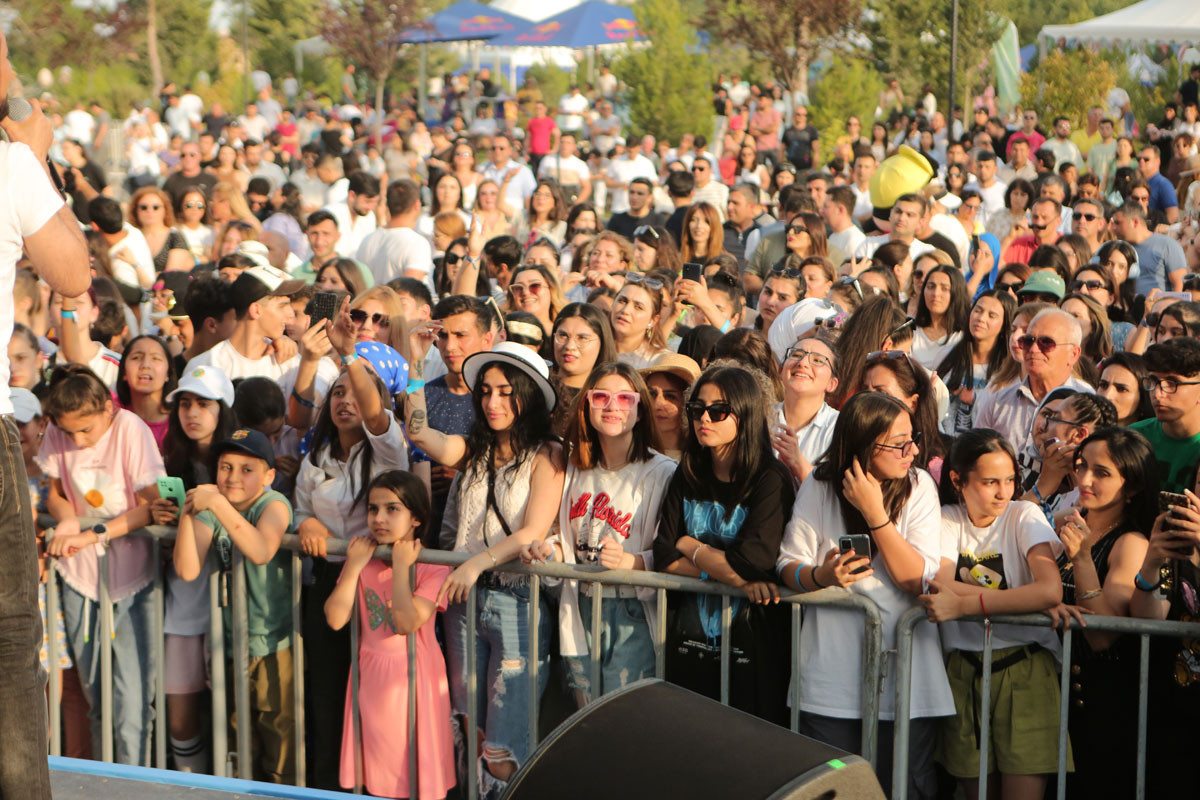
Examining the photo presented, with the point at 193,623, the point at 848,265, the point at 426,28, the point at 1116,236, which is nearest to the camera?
the point at 193,623

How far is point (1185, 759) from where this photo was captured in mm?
3963

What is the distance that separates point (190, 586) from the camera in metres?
4.84

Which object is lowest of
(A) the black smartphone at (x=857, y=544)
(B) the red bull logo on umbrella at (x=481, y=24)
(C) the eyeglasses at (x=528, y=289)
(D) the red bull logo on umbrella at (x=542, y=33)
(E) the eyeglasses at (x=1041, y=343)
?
(A) the black smartphone at (x=857, y=544)

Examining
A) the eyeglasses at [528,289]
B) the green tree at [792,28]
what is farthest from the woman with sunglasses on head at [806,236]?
the green tree at [792,28]

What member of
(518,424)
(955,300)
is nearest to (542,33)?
(955,300)

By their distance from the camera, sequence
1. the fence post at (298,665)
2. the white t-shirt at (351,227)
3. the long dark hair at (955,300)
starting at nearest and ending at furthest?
the fence post at (298,665)
the long dark hair at (955,300)
the white t-shirt at (351,227)

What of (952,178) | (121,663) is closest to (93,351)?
(121,663)

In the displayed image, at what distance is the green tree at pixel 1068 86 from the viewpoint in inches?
813

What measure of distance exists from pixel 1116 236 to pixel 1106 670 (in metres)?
6.55

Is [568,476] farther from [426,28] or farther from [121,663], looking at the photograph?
[426,28]

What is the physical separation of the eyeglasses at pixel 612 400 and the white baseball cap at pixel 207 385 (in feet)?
5.30

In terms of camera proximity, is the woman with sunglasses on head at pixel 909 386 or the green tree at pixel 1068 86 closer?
the woman with sunglasses on head at pixel 909 386

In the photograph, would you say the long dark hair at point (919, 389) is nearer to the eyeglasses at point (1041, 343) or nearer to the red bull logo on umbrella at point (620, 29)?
the eyeglasses at point (1041, 343)

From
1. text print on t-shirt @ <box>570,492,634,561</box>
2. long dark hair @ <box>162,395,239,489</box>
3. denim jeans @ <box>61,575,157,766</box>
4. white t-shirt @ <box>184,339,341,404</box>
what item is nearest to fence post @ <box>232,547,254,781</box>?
denim jeans @ <box>61,575,157,766</box>
